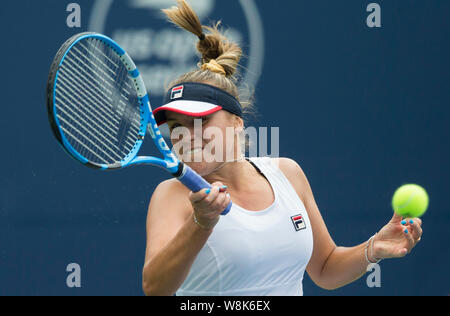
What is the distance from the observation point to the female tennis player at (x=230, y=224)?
154cm

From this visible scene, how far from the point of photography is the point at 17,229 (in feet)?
10.1

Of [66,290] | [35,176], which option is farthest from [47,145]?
[66,290]

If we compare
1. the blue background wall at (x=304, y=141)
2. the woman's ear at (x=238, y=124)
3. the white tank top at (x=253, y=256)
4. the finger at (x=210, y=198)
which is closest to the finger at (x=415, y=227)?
the white tank top at (x=253, y=256)

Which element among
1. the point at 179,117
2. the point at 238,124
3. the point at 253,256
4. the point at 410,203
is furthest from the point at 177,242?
the point at 410,203

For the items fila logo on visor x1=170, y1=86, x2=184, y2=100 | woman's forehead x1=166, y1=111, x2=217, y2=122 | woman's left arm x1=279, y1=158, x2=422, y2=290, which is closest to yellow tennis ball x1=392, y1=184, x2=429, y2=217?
woman's left arm x1=279, y1=158, x2=422, y2=290

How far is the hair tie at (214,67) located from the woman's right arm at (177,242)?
54 cm

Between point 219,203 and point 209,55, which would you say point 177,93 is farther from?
point 219,203

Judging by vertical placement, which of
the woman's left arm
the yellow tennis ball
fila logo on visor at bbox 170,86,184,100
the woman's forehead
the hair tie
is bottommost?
the woman's left arm

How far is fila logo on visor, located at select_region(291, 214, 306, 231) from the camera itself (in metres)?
1.81

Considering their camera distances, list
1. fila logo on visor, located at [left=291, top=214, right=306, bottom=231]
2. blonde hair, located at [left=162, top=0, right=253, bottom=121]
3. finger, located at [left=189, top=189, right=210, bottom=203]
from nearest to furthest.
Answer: finger, located at [left=189, top=189, right=210, bottom=203] < fila logo on visor, located at [left=291, top=214, right=306, bottom=231] < blonde hair, located at [left=162, top=0, right=253, bottom=121]

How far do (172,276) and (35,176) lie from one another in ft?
5.78

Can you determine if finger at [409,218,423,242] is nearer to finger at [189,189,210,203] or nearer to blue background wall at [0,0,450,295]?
finger at [189,189,210,203]

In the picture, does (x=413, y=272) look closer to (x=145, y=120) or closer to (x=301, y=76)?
(x=301, y=76)
